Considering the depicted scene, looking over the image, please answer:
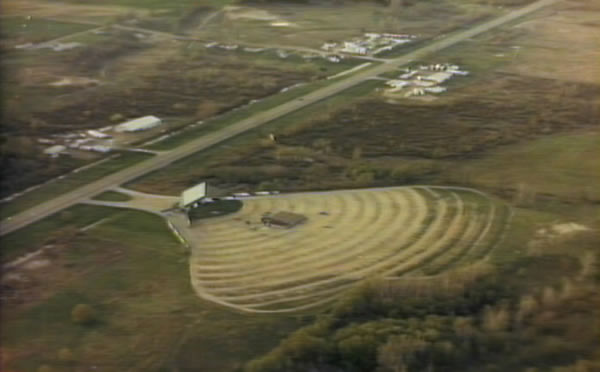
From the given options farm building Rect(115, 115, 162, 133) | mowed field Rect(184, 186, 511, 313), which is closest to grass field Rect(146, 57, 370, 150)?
farm building Rect(115, 115, 162, 133)

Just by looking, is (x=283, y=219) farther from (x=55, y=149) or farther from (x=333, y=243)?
(x=55, y=149)

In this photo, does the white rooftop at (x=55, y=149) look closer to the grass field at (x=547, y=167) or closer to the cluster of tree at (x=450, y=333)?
the grass field at (x=547, y=167)

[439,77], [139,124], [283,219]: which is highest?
[439,77]

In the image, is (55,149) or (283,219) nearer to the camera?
(283,219)

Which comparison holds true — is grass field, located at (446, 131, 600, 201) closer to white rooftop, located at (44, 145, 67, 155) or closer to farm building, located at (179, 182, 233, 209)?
farm building, located at (179, 182, 233, 209)

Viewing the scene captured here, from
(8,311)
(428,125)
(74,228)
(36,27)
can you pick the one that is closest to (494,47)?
(428,125)

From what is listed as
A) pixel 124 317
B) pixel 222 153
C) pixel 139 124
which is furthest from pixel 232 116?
pixel 124 317

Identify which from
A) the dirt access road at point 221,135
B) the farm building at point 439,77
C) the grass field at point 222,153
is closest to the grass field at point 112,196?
the dirt access road at point 221,135
